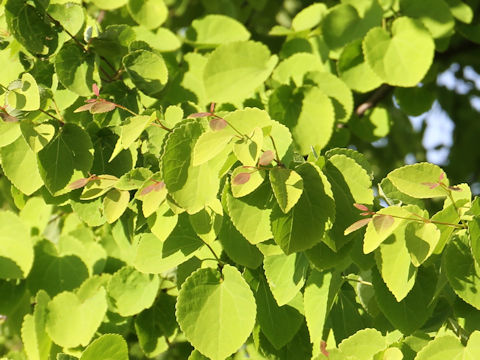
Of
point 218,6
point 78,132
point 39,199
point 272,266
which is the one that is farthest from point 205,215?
point 218,6

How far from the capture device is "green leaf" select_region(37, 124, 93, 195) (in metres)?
1.22

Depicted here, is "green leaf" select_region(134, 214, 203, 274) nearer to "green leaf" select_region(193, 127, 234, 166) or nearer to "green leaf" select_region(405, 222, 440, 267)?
"green leaf" select_region(193, 127, 234, 166)

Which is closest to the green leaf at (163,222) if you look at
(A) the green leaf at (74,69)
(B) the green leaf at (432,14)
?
(A) the green leaf at (74,69)

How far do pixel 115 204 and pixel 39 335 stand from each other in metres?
0.42

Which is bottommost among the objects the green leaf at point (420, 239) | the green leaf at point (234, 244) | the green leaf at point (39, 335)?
the green leaf at point (39, 335)

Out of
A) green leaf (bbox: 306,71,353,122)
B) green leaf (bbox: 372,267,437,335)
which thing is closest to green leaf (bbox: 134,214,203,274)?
green leaf (bbox: 372,267,437,335)

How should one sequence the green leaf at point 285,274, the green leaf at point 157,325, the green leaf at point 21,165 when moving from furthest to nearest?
1. the green leaf at point 157,325
2. the green leaf at point 21,165
3. the green leaf at point 285,274

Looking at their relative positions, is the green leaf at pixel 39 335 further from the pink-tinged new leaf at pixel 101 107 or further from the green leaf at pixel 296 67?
the green leaf at pixel 296 67

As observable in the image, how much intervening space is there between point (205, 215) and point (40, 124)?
0.33 m

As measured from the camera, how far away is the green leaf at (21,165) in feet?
4.11

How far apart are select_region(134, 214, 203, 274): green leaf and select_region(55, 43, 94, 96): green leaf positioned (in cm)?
33

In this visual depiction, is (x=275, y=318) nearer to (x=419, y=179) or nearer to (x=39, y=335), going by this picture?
(x=419, y=179)

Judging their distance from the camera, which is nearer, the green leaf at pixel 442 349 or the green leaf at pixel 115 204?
the green leaf at pixel 442 349

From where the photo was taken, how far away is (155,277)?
4.68 ft
